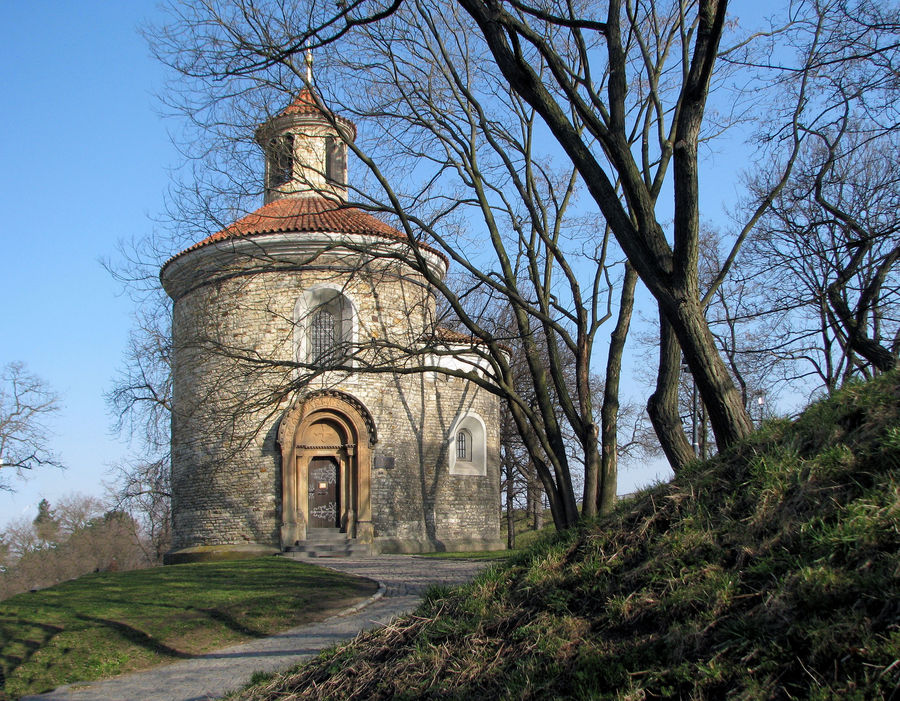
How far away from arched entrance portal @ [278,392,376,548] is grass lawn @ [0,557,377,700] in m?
6.46

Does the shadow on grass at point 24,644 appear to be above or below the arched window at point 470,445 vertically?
below

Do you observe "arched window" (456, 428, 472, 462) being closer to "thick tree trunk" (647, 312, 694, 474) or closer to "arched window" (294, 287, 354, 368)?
"arched window" (294, 287, 354, 368)

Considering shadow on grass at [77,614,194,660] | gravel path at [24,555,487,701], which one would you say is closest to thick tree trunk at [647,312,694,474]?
gravel path at [24,555,487,701]

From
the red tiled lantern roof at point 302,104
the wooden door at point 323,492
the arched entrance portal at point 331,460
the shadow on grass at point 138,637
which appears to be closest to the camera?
the shadow on grass at point 138,637

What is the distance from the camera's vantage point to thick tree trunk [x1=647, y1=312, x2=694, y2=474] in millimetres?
9312

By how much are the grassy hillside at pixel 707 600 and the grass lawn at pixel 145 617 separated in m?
3.95

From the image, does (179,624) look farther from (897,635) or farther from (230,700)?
(897,635)

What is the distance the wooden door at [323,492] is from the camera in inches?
878

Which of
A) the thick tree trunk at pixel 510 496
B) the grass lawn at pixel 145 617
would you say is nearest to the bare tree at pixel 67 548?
the thick tree trunk at pixel 510 496

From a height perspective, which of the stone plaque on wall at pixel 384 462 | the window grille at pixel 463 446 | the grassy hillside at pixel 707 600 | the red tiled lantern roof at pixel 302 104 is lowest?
the grassy hillside at pixel 707 600

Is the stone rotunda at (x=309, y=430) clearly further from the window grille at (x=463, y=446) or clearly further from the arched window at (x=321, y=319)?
the window grille at (x=463, y=446)

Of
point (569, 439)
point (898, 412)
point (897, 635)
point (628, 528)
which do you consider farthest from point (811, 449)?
point (569, 439)

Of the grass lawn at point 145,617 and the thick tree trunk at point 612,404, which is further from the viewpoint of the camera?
the thick tree trunk at point 612,404

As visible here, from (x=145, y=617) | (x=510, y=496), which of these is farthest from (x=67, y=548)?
(x=145, y=617)
